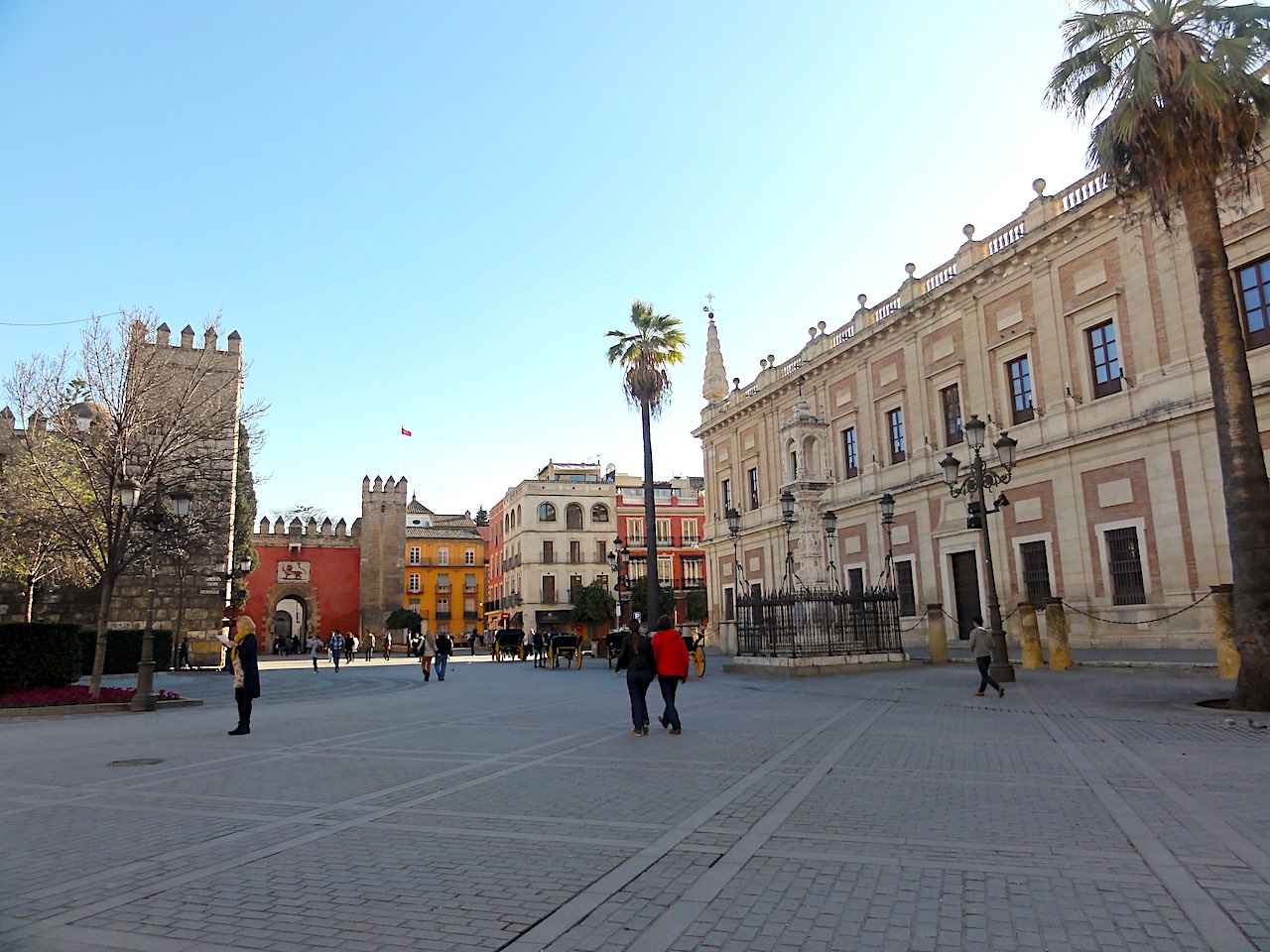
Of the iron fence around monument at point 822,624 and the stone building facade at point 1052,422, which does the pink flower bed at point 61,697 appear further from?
the stone building facade at point 1052,422

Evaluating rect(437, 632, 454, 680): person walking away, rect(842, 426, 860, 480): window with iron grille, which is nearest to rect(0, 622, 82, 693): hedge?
rect(437, 632, 454, 680): person walking away

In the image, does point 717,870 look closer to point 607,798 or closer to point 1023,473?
point 607,798

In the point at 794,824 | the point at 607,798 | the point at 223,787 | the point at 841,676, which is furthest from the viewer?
the point at 841,676

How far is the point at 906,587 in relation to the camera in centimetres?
3142

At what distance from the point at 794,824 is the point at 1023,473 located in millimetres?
23232

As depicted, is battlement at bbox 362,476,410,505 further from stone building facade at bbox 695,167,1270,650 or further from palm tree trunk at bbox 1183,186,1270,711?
palm tree trunk at bbox 1183,186,1270,711

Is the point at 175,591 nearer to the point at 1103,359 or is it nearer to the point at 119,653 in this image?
the point at 119,653

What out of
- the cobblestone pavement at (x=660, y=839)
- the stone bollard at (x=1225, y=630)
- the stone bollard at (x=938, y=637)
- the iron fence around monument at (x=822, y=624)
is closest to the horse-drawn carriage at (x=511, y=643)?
the iron fence around monument at (x=822, y=624)

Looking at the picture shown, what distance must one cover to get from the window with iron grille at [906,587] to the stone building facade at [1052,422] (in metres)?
0.09

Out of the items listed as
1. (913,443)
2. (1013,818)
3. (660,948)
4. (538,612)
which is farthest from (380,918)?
(538,612)

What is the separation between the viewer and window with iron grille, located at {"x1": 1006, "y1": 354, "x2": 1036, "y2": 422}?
2652 centimetres

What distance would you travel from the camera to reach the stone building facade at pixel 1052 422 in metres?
20.7

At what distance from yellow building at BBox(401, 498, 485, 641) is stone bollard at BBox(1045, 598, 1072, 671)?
185ft

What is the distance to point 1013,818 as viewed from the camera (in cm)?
563
